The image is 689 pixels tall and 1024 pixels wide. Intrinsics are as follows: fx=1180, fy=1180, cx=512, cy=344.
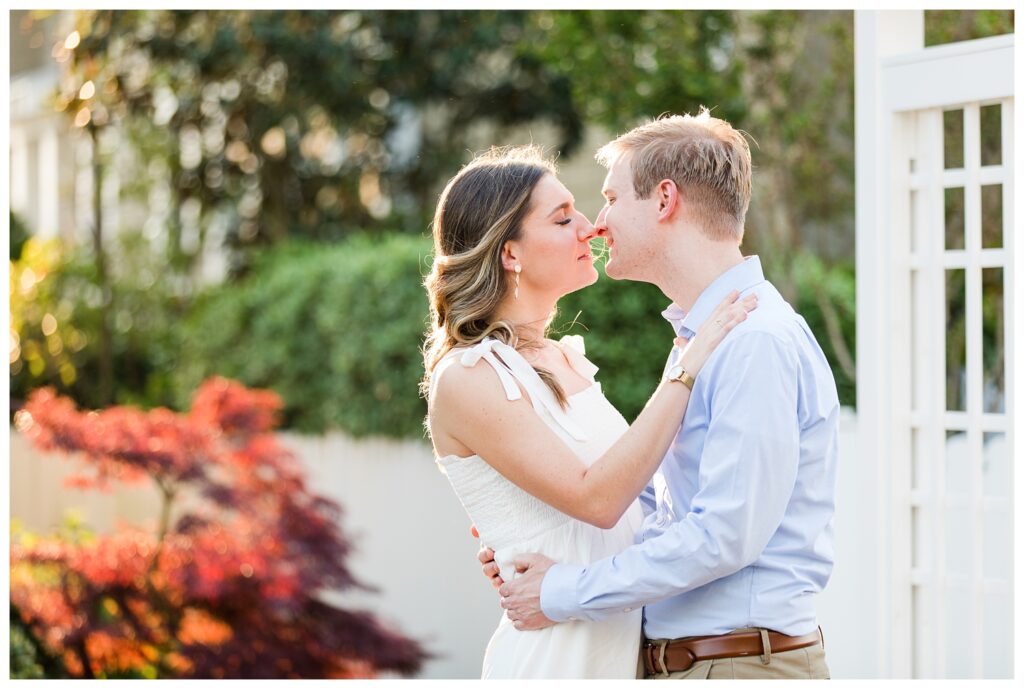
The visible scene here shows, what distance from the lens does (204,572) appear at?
259 inches

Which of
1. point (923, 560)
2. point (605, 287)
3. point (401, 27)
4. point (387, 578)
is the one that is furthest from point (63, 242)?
point (923, 560)

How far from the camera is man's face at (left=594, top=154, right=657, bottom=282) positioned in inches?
99.5

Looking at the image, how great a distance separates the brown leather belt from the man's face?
783 millimetres

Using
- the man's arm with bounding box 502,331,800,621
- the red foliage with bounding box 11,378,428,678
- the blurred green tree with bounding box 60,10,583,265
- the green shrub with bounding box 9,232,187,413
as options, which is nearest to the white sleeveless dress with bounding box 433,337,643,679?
the man's arm with bounding box 502,331,800,621

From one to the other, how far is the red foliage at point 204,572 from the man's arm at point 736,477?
4727mm

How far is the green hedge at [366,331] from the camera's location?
254 inches

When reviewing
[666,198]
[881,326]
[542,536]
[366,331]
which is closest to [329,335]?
[366,331]

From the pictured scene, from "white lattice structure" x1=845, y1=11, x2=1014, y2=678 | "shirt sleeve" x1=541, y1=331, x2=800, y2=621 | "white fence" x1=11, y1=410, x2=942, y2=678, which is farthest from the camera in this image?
"white fence" x1=11, y1=410, x2=942, y2=678

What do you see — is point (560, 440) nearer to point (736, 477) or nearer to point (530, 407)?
point (530, 407)

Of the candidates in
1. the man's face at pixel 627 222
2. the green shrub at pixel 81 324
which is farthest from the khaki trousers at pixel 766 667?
the green shrub at pixel 81 324

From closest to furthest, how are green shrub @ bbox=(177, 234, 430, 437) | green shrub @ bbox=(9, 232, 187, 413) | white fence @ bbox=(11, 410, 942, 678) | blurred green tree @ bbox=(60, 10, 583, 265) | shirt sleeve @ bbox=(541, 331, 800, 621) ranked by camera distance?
shirt sleeve @ bbox=(541, 331, 800, 621), white fence @ bbox=(11, 410, 942, 678), green shrub @ bbox=(177, 234, 430, 437), blurred green tree @ bbox=(60, 10, 583, 265), green shrub @ bbox=(9, 232, 187, 413)

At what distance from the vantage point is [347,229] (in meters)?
11.1

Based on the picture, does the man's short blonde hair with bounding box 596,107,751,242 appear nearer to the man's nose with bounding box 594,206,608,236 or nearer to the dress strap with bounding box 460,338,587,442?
the man's nose with bounding box 594,206,608,236

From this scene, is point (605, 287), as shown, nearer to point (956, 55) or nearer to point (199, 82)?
point (956, 55)
